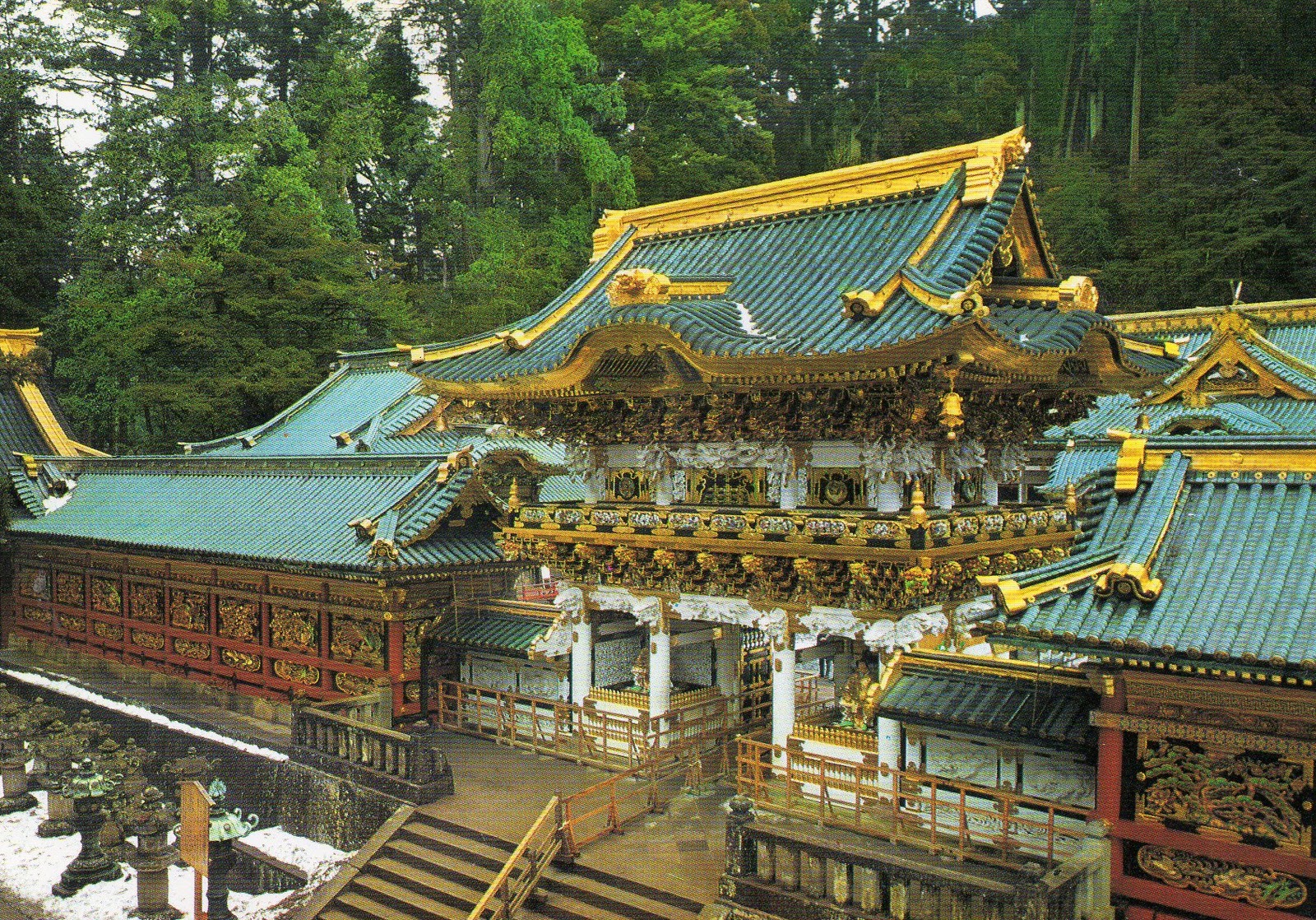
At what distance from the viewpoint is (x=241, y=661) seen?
1942 cm

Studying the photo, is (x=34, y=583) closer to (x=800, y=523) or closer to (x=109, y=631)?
(x=109, y=631)

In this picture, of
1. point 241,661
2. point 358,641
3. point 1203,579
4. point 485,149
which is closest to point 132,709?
point 241,661

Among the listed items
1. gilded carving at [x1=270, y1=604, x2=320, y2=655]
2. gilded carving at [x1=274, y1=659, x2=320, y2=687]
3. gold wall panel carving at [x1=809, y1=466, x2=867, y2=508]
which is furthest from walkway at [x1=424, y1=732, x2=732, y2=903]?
gold wall panel carving at [x1=809, y1=466, x2=867, y2=508]

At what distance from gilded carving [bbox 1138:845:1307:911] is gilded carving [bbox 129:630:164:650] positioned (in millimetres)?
19289

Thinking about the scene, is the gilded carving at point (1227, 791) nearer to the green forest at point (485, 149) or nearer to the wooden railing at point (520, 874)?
the wooden railing at point (520, 874)

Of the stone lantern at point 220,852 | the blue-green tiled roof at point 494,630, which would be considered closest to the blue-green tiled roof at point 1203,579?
the blue-green tiled roof at point 494,630

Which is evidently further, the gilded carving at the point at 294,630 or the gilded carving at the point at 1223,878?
the gilded carving at the point at 294,630

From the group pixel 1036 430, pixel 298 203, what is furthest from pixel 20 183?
pixel 1036 430

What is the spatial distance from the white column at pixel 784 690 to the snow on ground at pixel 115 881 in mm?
6380

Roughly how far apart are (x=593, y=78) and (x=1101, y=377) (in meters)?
33.7

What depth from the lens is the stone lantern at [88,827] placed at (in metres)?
15.0

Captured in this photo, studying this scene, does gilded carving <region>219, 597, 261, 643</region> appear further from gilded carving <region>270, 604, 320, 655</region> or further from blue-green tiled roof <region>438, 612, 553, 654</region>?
blue-green tiled roof <region>438, 612, 553, 654</region>

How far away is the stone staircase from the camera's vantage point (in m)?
11.0

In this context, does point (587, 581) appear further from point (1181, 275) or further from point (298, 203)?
point (1181, 275)
